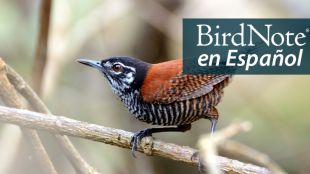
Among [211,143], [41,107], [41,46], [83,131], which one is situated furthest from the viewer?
[41,46]

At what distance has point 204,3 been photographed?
6.04 metres

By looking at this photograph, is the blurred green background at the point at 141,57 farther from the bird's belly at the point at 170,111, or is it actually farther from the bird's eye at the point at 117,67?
the bird's belly at the point at 170,111

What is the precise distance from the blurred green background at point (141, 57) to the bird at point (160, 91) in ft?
5.76

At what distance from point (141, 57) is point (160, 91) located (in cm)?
300

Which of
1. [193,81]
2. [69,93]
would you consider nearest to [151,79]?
[193,81]

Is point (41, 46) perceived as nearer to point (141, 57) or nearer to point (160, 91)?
point (160, 91)

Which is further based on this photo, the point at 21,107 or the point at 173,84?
the point at 173,84

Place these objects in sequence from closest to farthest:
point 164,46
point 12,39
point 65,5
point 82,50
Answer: point 12,39
point 65,5
point 82,50
point 164,46

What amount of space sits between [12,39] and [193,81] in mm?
3252

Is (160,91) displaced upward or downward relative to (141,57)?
downward

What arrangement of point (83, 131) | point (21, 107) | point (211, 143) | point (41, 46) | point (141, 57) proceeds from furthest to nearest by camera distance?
point (141, 57) → point (41, 46) → point (21, 107) → point (83, 131) → point (211, 143)

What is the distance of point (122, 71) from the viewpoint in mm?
3047

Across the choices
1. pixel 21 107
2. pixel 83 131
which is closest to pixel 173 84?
pixel 83 131

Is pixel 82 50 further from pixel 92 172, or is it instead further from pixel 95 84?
pixel 92 172
